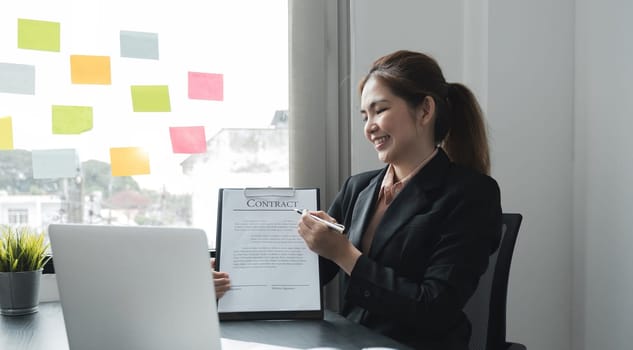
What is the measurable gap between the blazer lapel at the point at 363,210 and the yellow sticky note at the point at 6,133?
1.11 m

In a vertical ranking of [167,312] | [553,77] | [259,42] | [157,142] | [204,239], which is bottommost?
[167,312]

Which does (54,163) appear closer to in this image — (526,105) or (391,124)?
(391,124)

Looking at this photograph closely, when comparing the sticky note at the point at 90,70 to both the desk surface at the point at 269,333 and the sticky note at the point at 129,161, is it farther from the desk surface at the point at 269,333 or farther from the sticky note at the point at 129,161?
the desk surface at the point at 269,333

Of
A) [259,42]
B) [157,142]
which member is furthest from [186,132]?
[259,42]

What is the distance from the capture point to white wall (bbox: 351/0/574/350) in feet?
6.88

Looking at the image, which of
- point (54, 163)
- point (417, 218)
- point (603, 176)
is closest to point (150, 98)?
point (54, 163)

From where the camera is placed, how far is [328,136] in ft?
6.76

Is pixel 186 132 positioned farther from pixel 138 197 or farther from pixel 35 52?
pixel 35 52

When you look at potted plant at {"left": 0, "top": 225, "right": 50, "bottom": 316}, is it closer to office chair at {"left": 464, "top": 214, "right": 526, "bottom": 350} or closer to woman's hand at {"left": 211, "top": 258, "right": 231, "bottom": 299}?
woman's hand at {"left": 211, "top": 258, "right": 231, "bottom": 299}

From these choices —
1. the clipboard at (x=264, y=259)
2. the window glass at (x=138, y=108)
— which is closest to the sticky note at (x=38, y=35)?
the window glass at (x=138, y=108)

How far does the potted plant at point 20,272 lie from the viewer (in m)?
1.57

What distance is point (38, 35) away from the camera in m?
1.91

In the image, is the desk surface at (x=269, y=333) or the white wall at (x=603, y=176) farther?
the white wall at (x=603, y=176)

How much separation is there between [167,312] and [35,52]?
1.32 meters
